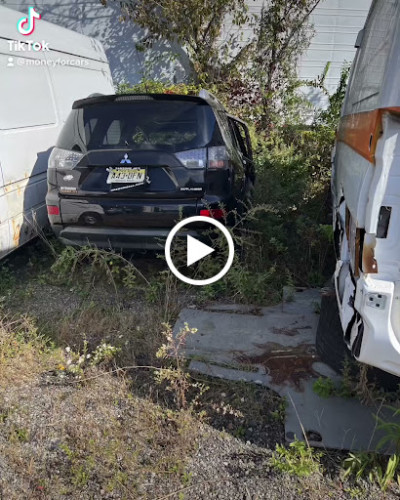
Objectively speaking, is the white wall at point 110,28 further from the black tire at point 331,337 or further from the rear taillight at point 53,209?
the black tire at point 331,337

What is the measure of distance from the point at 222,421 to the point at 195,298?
1.49 meters

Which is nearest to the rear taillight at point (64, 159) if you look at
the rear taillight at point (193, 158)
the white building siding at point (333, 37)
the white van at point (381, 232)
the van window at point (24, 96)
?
the van window at point (24, 96)

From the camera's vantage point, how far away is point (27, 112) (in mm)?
4398

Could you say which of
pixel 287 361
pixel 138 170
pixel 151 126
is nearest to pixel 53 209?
pixel 138 170

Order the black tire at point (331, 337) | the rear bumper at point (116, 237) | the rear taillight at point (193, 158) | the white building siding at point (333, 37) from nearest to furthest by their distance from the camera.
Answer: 1. the black tire at point (331, 337)
2. the rear taillight at point (193, 158)
3. the rear bumper at point (116, 237)
4. the white building siding at point (333, 37)

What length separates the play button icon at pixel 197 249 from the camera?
3.70m

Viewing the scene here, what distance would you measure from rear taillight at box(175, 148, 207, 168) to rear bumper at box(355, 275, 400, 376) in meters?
2.04

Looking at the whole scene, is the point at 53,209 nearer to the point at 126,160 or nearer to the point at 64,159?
the point at 64,159

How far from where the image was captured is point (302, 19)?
30.6 ft

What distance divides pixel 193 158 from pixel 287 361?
6.02 feet

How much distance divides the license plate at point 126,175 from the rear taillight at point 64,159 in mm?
350

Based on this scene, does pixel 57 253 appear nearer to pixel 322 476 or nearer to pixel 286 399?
pixel 286 399

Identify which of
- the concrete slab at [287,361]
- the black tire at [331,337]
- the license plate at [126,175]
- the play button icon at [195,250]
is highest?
the license plate at [126,175]

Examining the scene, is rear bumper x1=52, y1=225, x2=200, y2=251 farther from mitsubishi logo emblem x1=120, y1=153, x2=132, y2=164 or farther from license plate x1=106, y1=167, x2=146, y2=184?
mitsubishi logo emblem x1=120, y1=153, x2=132, y2=164
